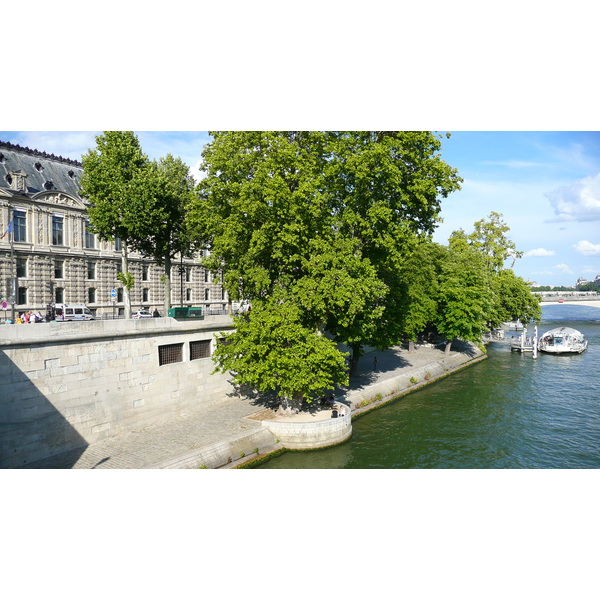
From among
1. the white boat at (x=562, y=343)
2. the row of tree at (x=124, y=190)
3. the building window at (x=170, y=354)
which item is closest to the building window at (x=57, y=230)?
the row of tree at (x=124, y=190)

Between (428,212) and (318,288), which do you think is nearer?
(318,288)

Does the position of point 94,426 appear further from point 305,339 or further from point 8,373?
point 305,339

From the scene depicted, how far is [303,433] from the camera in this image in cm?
2291

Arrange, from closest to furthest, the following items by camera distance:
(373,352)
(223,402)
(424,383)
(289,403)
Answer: (289,403), (223,402), (424,383), (373,352)

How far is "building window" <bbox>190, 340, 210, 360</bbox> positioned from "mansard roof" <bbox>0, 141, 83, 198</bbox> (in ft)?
76.5

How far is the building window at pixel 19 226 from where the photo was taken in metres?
41.0

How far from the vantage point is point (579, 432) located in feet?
81.6

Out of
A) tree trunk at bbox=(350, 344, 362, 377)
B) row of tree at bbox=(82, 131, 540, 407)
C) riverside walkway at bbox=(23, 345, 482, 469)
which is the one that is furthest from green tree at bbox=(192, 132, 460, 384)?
riverside walkway at bbox=(23, 345, 482, 469)

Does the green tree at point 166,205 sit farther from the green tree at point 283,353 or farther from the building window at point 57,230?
the building window at point 57,230

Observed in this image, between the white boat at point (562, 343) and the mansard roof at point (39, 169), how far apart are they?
171 feet

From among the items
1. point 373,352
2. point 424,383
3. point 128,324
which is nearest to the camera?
point 128,324

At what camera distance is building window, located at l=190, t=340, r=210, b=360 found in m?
26.2

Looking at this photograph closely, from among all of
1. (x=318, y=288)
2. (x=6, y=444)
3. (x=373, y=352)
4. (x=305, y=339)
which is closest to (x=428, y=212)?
(x=318, y=288)

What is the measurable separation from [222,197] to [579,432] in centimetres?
2262
